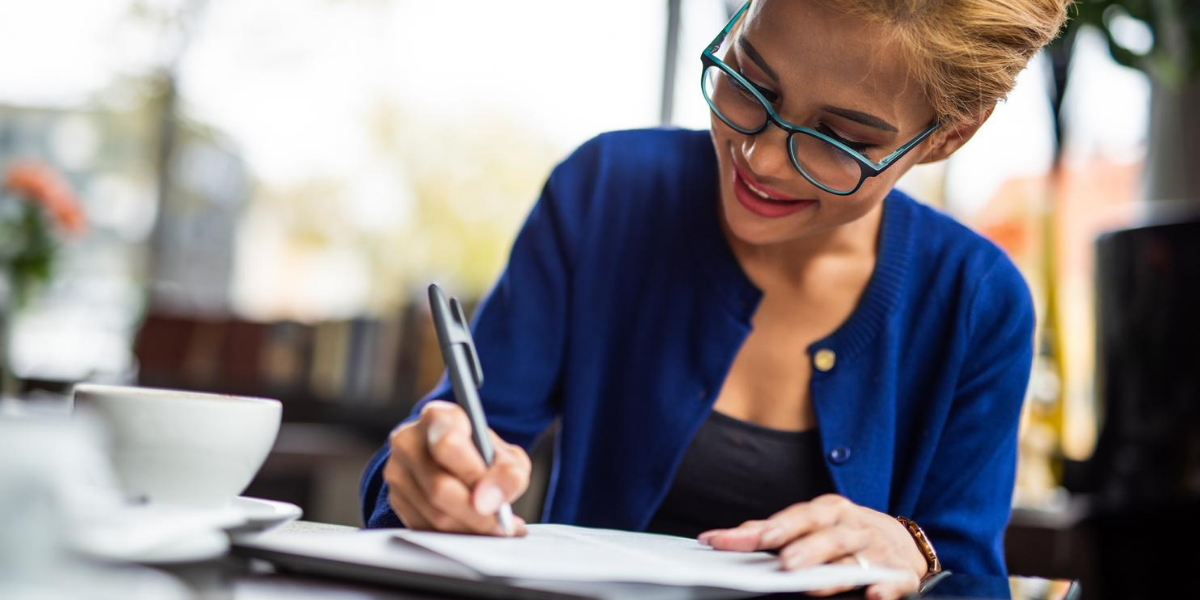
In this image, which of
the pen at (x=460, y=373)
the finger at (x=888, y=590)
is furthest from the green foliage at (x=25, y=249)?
the finger at (x=888, y=590)

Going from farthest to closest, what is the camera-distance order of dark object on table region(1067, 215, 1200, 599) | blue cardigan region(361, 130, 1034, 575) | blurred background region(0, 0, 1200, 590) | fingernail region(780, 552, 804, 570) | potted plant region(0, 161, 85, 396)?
blurred background region(0, 0, 1200, 590) < potted plant region(0, 161, 85, 396) < dark object on table region(1067, 215, 1200, 599) < blue cardigan region(361, 130, 1034, 575) < fingernail region(780, 552, 804, 570)

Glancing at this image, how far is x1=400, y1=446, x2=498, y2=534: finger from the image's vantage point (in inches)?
29.6

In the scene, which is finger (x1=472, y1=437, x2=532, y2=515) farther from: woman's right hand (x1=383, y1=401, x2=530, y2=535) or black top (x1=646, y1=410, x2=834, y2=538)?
black top (x1=646, y1=410, x2=834, y2=538)

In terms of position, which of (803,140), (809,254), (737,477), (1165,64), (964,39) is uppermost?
(1165,64)

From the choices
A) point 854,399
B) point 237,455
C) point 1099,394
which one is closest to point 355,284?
point 1099,394

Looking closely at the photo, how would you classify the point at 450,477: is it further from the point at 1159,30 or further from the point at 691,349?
the point at 1159,30

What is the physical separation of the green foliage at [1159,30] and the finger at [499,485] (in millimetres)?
1457

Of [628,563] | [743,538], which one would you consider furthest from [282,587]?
[743,538]

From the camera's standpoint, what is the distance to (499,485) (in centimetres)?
75

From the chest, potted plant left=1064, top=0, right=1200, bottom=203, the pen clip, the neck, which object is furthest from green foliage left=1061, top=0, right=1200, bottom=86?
the pen clip

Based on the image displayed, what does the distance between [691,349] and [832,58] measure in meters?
0.41

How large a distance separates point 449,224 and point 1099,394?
12.4 feet

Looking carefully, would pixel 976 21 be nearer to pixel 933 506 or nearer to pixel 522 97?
pixel 933 506

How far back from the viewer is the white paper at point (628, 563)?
0.62 metres
